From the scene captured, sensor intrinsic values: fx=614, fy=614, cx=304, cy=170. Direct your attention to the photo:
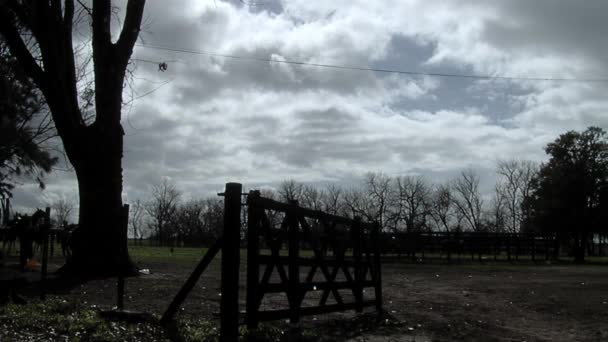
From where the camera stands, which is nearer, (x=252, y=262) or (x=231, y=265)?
(x=231, y=265)

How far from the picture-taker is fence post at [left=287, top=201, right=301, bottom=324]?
26.4ft

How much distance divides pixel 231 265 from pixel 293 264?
4.33 feet

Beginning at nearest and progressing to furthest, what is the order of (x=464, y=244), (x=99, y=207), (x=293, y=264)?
(x=293, y=264)
(x=99, y=207)
(x=464, y=244)

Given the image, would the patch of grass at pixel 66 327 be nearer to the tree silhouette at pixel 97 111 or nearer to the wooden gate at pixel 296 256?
the wooden gate at pixel 296 256

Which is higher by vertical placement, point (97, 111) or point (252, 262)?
point (97, 111)

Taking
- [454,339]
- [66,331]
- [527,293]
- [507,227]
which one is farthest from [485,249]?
[507,227]

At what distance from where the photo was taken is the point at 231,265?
703 cm

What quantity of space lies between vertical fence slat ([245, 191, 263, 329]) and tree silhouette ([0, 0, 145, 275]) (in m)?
8.29

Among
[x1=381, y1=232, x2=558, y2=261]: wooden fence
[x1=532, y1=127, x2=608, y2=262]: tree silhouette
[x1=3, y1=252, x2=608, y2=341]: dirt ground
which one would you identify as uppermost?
[x1=532, y1=127, x2=608, y2=262]: tree silhouette

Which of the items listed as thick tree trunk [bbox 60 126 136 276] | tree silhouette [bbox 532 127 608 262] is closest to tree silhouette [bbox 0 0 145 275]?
thick tree trunk [bbox 60 126 136 276]

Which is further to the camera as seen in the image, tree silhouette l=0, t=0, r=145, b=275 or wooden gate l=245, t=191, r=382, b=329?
tree silhouette l=0, t=0, r=145, b=275

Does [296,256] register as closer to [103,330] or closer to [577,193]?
[103,330]

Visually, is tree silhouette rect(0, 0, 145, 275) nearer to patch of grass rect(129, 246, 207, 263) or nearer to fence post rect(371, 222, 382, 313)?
fence post rect(371, 222, 382, 313)

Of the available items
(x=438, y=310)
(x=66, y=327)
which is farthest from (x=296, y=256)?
(x=438, y=310)
